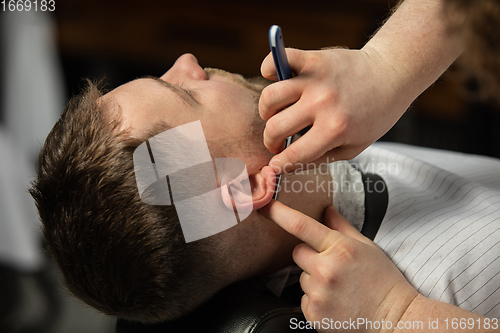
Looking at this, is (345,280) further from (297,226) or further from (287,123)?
(287,123)

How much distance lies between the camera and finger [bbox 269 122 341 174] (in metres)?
0.69

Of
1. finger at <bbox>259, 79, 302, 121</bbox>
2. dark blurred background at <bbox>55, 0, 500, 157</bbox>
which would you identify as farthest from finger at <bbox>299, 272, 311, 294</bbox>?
dark blurred background at <bbox>55, 0, 500, 157</bbox>

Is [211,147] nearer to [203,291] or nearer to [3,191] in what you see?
[203,291]

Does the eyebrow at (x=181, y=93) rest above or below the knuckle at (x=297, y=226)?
above

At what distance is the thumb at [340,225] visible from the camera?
81 centimetres

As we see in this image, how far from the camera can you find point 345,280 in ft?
2.32

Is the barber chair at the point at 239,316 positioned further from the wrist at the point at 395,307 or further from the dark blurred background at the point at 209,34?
the dark blurred background at the point at 209,34

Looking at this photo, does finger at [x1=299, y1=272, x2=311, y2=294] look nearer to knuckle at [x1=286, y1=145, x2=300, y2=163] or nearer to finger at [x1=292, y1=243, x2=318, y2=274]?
finger at [x1=292, y1=243, x2=318, y2=274]

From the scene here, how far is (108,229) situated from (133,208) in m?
0.06

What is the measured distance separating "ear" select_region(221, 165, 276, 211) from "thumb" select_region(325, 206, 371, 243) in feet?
0.58

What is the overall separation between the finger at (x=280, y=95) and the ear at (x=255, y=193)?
147 mm

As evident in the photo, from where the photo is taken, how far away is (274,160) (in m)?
0.75

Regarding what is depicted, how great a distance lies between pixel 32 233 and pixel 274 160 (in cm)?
161

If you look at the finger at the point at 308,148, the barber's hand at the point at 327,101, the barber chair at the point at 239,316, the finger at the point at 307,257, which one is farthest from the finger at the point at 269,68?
the barber chair at the point at 239,316
